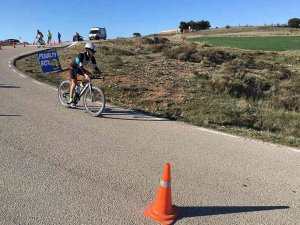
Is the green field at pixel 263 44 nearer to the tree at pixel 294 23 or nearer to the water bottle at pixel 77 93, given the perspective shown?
the water bottle at pixel 77 93

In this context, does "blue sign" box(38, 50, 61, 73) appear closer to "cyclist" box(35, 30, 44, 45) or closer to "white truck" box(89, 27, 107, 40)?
A: "cyclist" box(35, 30, 44, 45)

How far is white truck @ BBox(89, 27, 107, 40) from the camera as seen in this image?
65.1 metres

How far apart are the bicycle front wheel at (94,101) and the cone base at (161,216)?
5764mm

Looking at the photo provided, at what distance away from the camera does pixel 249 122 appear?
12.6 meters

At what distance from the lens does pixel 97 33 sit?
215 ft

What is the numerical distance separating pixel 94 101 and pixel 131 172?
4.61 m

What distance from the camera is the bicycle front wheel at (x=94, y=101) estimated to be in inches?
414

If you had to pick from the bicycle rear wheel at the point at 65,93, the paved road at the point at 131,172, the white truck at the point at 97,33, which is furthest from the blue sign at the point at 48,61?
the white truck at the point at 97,33

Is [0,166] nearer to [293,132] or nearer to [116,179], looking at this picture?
[116,179]

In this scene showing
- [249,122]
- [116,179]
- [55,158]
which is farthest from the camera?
[249,122]

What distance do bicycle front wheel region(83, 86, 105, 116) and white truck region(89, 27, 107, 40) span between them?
5566 centimetres

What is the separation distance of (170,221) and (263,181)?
6.91 feet

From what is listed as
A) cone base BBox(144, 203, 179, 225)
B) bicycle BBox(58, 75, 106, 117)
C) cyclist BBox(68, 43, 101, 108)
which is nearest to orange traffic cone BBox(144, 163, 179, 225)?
cone base BBox(144, 203, 179, 225)

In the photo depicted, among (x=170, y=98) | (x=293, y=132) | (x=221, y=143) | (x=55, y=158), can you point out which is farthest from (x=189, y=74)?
(x=55, y=158)
